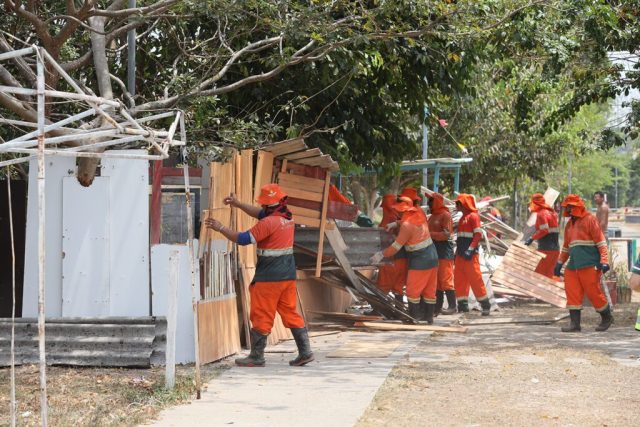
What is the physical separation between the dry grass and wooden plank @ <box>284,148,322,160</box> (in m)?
3.07

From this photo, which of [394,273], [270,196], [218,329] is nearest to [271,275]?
[270,196]

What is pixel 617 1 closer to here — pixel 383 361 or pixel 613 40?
pixel 613 40

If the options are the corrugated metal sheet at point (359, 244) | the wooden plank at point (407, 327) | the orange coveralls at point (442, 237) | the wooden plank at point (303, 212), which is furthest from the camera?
the orange coveralls at point (442, 237)

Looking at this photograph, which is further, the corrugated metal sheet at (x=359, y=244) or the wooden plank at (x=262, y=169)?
the corrugated metal sheet at (x=359, y=244)

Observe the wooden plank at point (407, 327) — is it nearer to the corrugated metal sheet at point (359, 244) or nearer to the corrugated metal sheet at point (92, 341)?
the corrugated metal sheet at point (359, 244)

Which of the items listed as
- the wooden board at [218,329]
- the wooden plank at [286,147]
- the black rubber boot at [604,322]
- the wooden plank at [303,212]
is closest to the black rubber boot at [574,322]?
the black rubber boot at [604,322]

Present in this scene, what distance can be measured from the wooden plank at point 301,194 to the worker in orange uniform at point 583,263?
3.34 m

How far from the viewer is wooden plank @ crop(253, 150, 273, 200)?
11.7m

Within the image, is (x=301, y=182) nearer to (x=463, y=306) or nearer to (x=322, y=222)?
(x=322, y=222)

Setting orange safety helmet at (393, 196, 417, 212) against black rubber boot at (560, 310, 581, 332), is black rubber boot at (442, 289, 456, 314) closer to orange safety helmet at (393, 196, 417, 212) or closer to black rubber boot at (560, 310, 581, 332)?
orange safety helmet at (393, 196, 417, 212)

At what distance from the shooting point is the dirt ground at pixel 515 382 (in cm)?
774

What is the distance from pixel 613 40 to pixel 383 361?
6146 millimetres

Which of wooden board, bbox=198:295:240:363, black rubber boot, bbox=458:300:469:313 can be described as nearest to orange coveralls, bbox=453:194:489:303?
black rubber boot, bbox=458:300:469:313

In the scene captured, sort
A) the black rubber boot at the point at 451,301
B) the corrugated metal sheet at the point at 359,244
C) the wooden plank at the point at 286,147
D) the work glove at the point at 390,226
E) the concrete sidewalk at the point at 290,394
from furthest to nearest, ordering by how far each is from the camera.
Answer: the black rubber boot at the point at 451,301, the work glove at the point at 390,226, the corrugated metal sheet at the point at 359,244, the wooden plank at the point at 286,147, the concrete sidewalk at the point at 290,394
